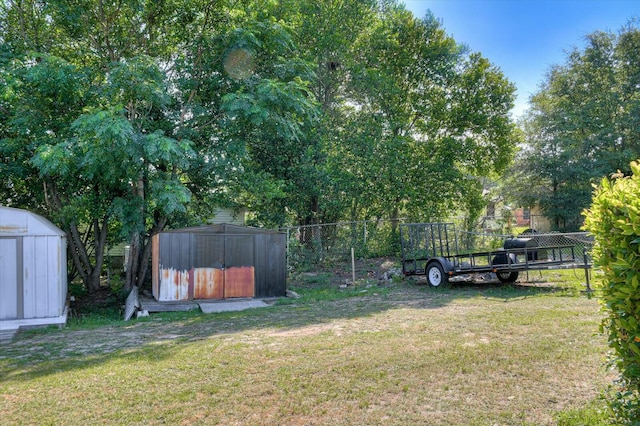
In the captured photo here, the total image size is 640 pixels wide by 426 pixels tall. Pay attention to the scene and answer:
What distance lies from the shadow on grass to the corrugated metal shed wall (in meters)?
1.08

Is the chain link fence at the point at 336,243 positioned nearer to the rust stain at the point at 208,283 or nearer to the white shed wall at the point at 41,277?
the rust stain at the point at 208,283

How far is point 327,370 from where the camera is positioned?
4188 mm

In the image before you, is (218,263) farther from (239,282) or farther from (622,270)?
(622,270)

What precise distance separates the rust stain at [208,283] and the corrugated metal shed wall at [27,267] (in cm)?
281

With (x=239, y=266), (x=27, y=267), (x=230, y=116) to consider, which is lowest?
(x=239, y=266)

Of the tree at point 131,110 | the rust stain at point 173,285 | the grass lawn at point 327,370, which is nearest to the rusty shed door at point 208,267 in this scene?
the rust stain at point 173,285

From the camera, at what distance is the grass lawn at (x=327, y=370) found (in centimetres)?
322

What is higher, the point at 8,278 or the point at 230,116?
the point at 230,116

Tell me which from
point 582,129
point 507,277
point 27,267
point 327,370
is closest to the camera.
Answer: point 327,370

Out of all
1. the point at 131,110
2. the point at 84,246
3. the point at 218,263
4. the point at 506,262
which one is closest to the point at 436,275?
the point at 506,262

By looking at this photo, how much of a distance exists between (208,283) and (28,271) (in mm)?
3643

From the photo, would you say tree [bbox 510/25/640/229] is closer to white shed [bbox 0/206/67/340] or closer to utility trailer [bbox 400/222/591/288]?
utility trailer [bbox 400/222/591/288]

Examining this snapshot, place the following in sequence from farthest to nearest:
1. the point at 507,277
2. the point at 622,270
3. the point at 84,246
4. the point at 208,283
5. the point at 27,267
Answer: the point at 84,246, the point at 507,277, the point at 208,283, the point at 27,267, the point at 622,270

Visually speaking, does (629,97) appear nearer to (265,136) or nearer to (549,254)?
(549,254)
